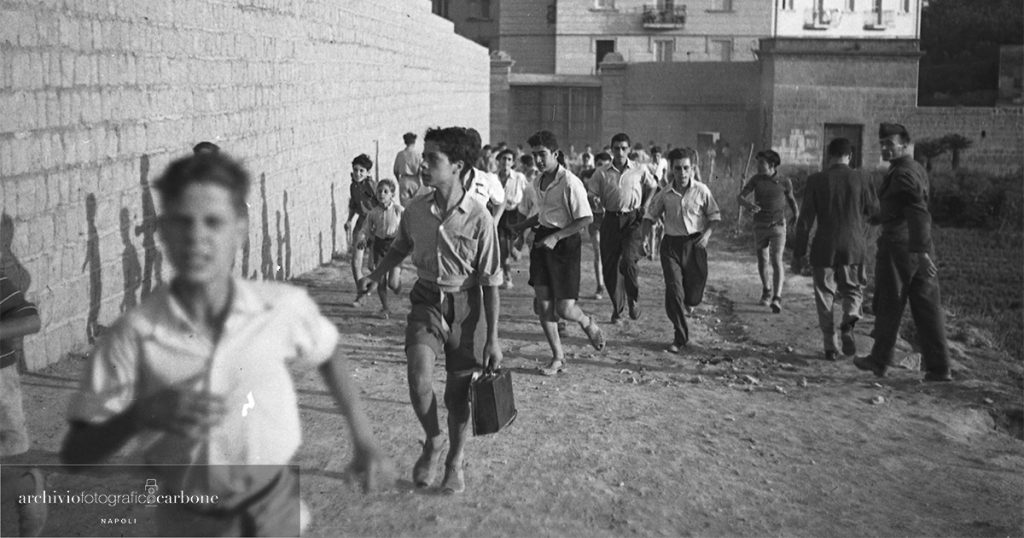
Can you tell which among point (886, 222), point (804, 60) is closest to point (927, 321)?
point (886, 222)

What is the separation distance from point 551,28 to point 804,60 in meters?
19.3

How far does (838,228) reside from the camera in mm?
10406

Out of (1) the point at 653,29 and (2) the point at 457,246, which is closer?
(2) the point at 457,246

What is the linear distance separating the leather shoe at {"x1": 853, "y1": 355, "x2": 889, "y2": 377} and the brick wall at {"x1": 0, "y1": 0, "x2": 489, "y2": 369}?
18.9 ft

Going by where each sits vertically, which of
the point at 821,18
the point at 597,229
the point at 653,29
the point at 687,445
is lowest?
the point at 687,445

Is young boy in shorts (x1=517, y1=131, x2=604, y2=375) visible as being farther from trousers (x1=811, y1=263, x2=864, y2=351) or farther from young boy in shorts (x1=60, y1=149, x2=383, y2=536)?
young boy in shorts (x1=60, y1=149, x2=383, y2=536)

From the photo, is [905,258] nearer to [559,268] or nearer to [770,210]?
[559,268]

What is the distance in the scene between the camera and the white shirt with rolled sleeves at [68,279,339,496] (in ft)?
9.43

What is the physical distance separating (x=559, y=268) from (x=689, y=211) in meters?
1.92

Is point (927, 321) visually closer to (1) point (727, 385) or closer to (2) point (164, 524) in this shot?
(1) point (727, 385)

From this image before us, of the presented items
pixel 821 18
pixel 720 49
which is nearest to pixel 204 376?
pixel 821 18

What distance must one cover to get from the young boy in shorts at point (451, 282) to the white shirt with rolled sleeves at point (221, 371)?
9.85 feet

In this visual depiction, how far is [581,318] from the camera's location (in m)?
9.67

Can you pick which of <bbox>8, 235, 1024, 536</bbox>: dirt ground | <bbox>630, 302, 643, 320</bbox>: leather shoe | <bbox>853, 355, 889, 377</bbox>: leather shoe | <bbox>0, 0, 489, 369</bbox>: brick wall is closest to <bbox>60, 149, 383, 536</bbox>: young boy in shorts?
<bbox>8, 235, 1024, 536</bbox>: dirt ground
